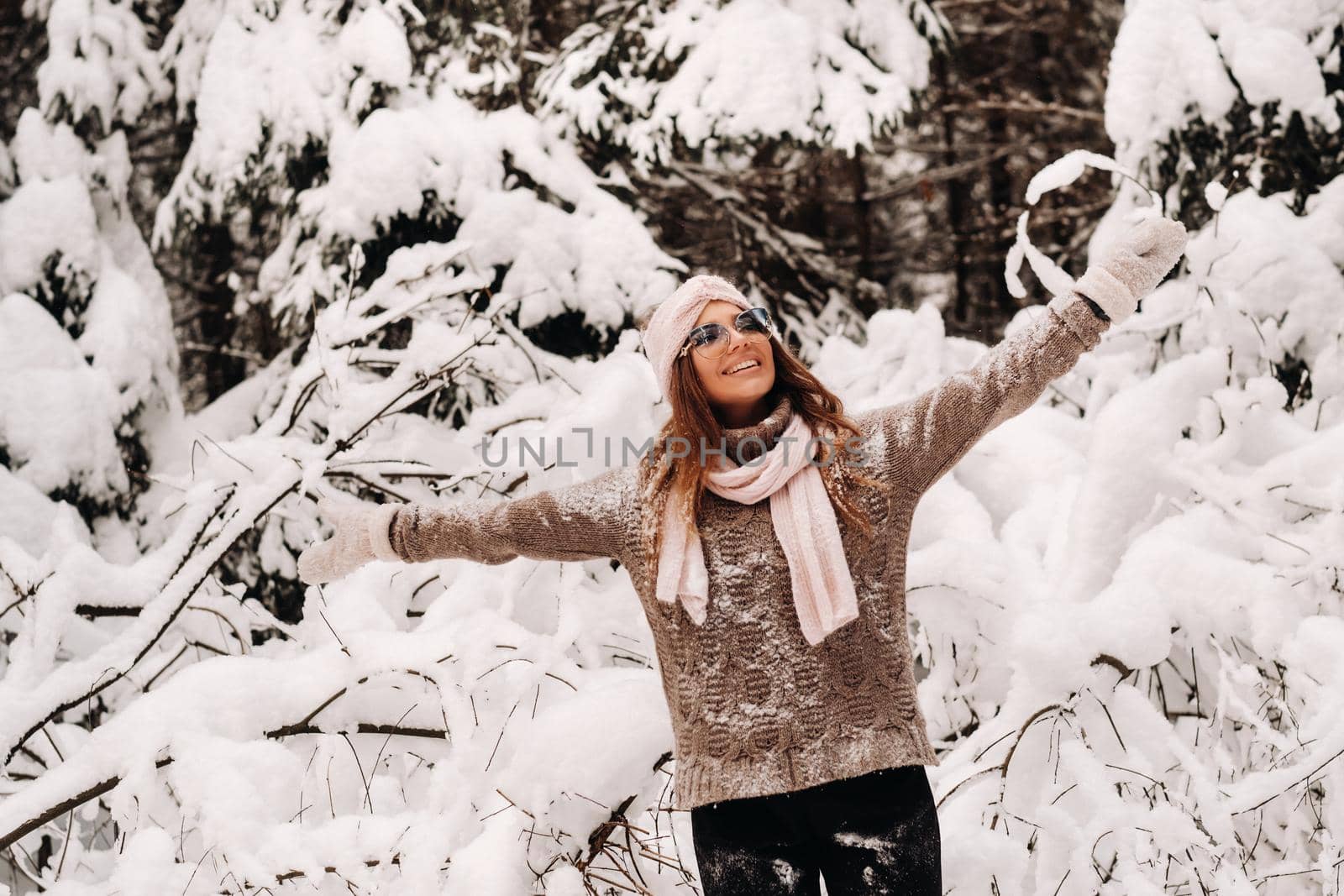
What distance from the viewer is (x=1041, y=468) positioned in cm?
353

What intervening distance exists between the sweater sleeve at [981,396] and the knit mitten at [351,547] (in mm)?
988

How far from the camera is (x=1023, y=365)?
77.3 inches

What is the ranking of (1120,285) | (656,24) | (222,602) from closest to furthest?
(1120,285) → (222,602) → (656,24)

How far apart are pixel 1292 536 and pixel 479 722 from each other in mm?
2123

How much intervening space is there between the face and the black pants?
73 centimetres

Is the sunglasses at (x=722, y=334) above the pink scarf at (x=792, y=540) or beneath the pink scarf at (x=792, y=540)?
above

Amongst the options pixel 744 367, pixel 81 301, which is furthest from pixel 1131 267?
pixel 81 301

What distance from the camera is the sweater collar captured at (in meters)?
2.05

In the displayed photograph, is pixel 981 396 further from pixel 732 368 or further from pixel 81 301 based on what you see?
pixel 81 301

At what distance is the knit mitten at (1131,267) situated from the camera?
1.92m

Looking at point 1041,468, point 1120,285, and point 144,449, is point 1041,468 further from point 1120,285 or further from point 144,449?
point 144,449

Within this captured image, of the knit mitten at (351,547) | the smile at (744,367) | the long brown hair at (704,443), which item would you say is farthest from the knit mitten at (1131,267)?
the knit mitten at (351,547)

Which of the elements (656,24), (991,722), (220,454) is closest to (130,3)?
(656,24)

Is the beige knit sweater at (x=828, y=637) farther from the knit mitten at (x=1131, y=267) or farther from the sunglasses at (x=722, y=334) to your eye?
the sunglasses at (x=722, y=334)
